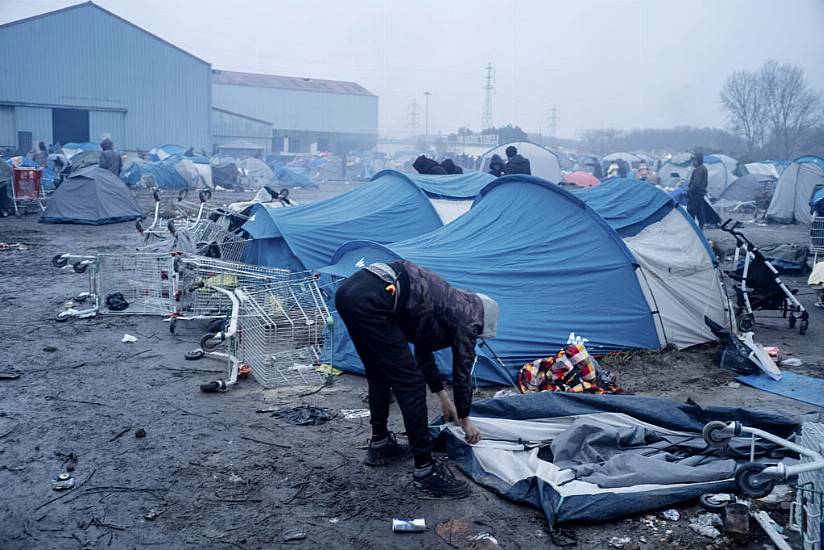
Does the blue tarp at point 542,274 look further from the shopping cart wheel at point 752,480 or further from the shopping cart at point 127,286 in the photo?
the shopping cart wheel at point 752,480

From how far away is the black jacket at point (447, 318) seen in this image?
452cm

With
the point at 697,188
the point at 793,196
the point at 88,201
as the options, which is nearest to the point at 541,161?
the point at 793,196

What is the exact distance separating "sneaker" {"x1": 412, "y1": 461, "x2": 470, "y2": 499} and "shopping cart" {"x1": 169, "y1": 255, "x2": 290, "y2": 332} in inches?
165

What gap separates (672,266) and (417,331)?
4.49m

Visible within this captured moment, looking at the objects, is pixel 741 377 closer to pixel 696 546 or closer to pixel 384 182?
pixel 696 546

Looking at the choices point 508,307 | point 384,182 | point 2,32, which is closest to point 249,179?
point 2,32

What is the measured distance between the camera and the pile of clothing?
6.50 metres

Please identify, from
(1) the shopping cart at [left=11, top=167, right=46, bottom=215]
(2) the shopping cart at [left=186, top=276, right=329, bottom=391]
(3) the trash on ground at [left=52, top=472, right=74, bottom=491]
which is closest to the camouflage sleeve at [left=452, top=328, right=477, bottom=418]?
(2) the shopping cart at [left=186, top=276, right=329, bottom=391]

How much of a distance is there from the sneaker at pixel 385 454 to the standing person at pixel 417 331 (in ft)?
1.34

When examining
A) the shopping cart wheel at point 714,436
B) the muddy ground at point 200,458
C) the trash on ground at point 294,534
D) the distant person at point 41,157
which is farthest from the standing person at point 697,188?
the distant person at point 41,157

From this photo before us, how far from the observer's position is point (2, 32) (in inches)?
1385

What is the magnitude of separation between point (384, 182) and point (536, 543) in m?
8.38

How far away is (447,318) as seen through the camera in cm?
456

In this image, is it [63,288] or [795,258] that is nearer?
[63,288]
